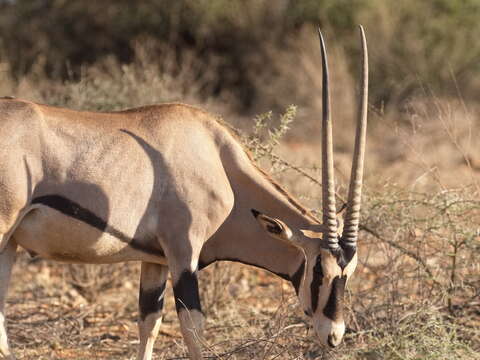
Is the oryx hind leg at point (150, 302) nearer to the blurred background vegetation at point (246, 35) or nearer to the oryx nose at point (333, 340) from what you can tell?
the oryx nose at point (333, 340)

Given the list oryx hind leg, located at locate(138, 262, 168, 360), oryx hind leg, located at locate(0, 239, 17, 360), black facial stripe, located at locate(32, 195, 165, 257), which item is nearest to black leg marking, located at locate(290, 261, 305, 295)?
oryx hind leg, located at locate(138, 262, 168, 360)

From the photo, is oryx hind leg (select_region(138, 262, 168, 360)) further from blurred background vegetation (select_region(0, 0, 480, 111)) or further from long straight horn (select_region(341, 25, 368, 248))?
blurred background vegetation (select_region(0, 0, 480, 111))

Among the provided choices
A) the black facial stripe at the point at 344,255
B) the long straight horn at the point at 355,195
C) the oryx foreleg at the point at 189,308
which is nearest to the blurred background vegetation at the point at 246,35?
the long straight horn at the point at 355,195

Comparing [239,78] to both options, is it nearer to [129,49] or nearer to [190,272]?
[129,49]

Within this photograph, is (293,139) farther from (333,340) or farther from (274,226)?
(333,340)

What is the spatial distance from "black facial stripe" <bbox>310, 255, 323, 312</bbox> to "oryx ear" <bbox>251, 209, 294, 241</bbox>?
0.86ft

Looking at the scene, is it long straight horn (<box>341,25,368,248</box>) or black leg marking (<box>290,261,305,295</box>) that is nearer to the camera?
long straight horn (<box>341,25,368,248</box>)

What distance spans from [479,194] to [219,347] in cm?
265

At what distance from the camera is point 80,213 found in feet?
20.7

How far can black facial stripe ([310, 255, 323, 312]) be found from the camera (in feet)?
21.1

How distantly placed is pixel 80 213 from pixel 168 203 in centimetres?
62

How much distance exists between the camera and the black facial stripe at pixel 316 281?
6.44 m

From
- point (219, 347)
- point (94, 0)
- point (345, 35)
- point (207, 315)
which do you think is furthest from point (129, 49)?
point (219, 347)

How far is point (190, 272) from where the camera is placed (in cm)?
652
